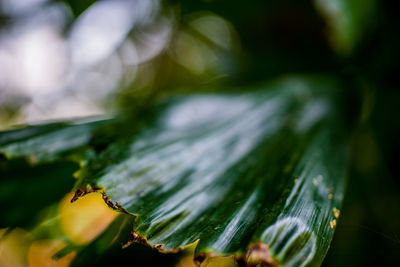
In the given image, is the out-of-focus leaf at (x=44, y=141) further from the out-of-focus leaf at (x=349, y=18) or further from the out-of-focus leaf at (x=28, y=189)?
the out-of-focus leaf at (x=349, y=18)

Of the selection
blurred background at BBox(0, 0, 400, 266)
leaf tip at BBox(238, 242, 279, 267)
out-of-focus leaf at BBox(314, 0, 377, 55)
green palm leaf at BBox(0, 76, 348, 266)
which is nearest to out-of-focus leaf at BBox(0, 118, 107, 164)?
green palm leaf at BBox(0, 76, 348, 266)

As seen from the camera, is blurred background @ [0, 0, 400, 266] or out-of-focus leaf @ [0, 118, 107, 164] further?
blurred background @ [0, 0, 400, 266]

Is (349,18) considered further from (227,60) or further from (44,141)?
(44,141)

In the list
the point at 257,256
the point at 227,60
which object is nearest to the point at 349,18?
the point at 227,60

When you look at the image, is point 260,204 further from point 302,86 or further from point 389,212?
point 389,212

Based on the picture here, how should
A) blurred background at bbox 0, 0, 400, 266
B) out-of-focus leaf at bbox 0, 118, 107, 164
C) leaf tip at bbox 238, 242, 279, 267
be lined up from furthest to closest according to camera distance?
blurred background at bbox 0, 0, 400, 266, out-of-focus leaf at bbox 0, 118, 107, 164, leaf tip at bbox 238, 242, 279, 267

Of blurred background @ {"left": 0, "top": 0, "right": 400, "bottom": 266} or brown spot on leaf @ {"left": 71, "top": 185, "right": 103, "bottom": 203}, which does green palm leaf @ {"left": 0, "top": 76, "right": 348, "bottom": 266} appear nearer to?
brown spot on leaf @ {"left": 71, "top": 185, "right": 103, "bottom": 203}

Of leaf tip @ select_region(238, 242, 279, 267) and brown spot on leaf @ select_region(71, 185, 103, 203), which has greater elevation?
leaf tip @ select_region(238, 242, 279, 267)
